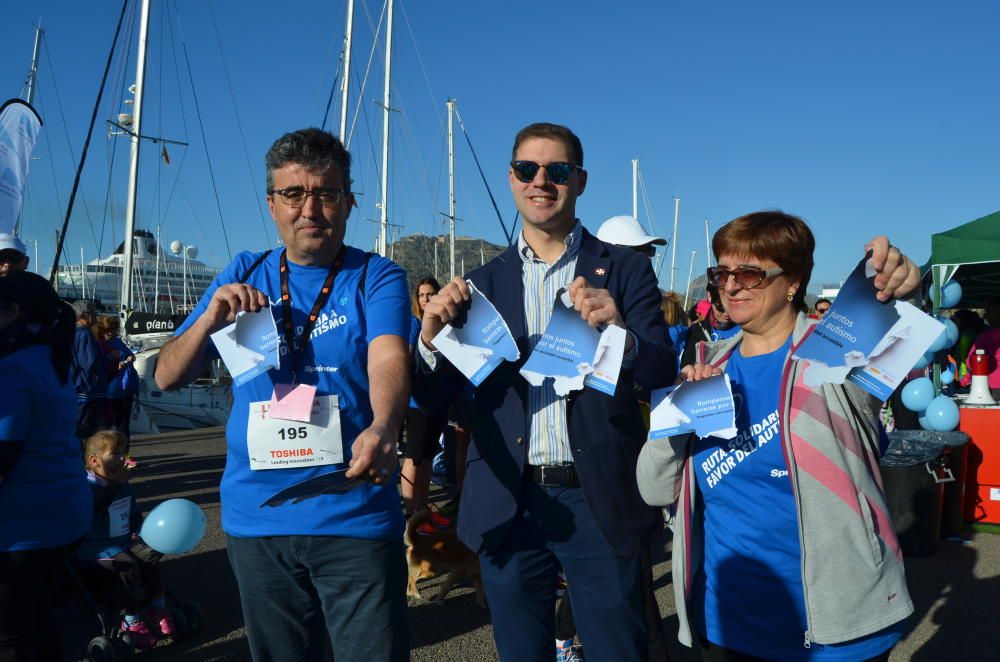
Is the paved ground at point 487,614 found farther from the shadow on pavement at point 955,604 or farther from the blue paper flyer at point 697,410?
the blue paper flyer at point 697,410

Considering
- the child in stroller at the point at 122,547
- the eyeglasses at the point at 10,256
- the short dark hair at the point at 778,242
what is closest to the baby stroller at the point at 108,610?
the child in stroller at the point at 122,547

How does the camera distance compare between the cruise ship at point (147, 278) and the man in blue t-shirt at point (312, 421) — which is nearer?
the man in blue t-shirt at point (312, 421)

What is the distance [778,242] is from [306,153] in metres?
1.34

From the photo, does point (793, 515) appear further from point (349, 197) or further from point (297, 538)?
point (349, 197)

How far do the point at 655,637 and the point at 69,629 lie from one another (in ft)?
11.1

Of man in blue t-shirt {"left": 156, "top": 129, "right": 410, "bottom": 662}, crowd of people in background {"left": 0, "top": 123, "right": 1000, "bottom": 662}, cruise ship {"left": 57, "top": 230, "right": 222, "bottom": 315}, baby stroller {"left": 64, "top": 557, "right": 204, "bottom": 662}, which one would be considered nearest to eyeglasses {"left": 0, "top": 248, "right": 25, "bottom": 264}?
baby stroller {"left": 64, "top": 557, "right": 204, "bottom": 662}

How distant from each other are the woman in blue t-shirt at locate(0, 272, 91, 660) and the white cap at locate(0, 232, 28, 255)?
271 cm

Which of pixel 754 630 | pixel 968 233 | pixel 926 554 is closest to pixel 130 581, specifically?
pixel 754 630

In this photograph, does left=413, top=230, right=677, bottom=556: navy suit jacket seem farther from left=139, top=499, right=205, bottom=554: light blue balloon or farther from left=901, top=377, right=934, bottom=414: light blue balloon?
left=901, top=377, right=934, bottom=414: light blue balloon

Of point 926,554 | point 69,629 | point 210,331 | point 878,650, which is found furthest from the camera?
point 926,554

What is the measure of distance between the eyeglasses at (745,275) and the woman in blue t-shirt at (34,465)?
232 cm

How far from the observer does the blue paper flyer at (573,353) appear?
2031 mm

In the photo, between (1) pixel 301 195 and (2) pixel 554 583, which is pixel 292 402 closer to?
(1) pixel 301 195

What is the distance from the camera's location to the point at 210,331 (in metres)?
2.10
